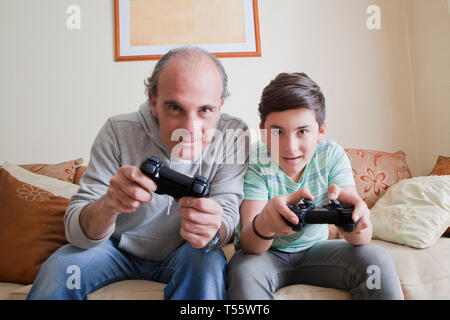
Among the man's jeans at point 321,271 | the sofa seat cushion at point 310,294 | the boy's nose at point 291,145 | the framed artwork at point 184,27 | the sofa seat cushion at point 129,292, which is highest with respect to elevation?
the framed artwork at point 184,27

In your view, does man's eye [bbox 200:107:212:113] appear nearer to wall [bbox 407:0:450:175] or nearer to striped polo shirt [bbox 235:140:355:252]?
striped polo shirt [bbox 235:140:355:252]

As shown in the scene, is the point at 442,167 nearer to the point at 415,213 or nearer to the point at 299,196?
the point at 415,213

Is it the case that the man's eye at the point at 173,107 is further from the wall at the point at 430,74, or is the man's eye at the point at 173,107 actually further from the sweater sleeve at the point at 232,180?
the wall at the point at 430,74

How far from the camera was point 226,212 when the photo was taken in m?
0.92

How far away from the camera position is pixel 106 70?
1.83 m

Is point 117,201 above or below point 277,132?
below

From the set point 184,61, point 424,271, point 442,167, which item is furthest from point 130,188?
point 442,167

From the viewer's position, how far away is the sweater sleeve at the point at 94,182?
837mm

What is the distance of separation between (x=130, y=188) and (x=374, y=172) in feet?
4.20

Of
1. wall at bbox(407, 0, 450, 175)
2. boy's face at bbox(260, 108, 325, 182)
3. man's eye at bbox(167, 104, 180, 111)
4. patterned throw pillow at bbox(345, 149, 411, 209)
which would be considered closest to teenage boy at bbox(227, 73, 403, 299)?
boy's face at bbox(260, 108, 325, 182)

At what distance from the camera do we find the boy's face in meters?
0.95

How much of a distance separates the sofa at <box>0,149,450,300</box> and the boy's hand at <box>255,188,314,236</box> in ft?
0.69

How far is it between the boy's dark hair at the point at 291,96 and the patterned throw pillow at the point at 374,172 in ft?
2.09

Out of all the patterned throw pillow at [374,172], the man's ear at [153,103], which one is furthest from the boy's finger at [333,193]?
the patterned throw pillow at [374,172]
